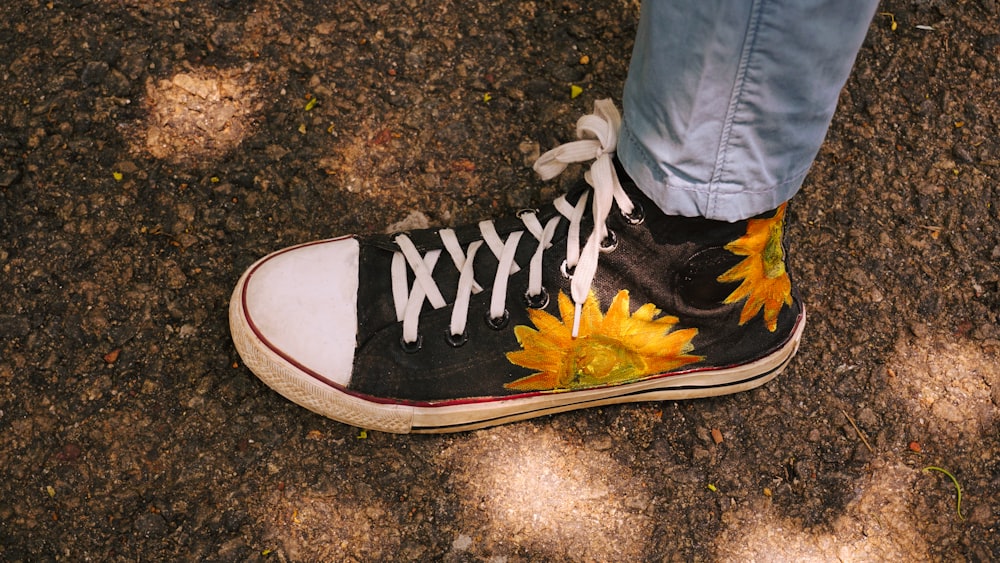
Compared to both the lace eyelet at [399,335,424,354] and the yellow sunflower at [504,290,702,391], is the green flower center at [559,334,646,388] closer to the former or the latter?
the yellow sunflower at [504,290,702,391]

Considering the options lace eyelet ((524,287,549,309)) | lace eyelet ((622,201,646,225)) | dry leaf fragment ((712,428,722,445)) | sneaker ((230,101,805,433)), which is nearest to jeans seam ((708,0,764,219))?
lace eyelet ((622,201,646,225))

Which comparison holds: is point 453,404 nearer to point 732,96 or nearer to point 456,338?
point 456,338

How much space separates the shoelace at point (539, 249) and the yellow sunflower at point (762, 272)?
8.0 inches

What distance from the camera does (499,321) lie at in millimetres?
1559

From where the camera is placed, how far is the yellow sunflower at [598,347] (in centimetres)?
151

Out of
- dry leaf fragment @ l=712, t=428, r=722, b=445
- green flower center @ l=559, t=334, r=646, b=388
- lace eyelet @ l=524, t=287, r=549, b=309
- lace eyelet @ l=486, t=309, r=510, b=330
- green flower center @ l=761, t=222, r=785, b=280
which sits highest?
green flower center @ l=761, t=222, r=785, b=280

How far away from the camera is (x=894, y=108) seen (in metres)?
2.11

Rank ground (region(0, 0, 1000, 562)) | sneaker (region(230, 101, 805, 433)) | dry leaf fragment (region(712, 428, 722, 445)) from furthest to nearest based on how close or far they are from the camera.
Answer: dry leaf fragment (region(712, 428, 722, 445)) < ground (region(0, 0, 1000, 562)) < sneaker (region(230, 101, 805, 433))

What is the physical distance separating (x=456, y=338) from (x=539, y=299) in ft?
0.61

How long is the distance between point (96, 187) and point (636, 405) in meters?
1.33

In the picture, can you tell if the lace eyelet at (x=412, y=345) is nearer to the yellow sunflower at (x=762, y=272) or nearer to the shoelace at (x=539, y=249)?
the shoelace at (x=539, y=249)

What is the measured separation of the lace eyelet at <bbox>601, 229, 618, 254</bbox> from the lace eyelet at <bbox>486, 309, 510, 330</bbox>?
0.78 feet

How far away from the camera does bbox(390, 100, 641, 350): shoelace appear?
4.53 ft

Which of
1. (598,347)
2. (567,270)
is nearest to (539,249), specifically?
(567,270)
